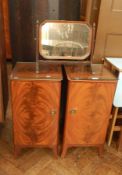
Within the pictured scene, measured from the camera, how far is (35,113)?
4.70 feet

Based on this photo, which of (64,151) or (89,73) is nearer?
(89,73)

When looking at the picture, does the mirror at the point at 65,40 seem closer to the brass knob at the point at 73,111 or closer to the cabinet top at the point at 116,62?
the cabinet top at the point at 116,62

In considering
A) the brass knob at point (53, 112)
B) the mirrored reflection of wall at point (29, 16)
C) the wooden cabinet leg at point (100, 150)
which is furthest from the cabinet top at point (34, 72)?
the wooden cabinet leg at point (100, 150)

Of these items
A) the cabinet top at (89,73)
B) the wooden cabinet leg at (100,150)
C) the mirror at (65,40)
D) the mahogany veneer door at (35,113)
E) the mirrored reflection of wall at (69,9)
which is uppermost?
the mirrored reflection of wall at (69,9)

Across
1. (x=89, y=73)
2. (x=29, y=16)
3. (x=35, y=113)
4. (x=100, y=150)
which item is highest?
(x=29, y=16)

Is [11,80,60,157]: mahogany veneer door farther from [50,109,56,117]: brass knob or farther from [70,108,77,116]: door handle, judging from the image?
[70,108,77,116]: door handle

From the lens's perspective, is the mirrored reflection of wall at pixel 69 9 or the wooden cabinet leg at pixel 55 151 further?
the mirrored reflection of wall at pixel 69 9

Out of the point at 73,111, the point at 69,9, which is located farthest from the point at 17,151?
the point at 69,9

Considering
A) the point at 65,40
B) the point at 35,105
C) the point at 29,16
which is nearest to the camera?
the point at 35,105

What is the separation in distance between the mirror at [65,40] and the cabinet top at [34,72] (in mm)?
99

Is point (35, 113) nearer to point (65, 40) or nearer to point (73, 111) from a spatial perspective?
point (73, 111)

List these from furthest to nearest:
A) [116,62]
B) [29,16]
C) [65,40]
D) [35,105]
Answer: [29,16] → [116,62] → [65,40] → [35,105]

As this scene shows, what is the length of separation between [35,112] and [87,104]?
16.0 inches

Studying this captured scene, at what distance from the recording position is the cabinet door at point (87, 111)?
1380 millimetres
